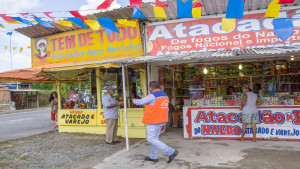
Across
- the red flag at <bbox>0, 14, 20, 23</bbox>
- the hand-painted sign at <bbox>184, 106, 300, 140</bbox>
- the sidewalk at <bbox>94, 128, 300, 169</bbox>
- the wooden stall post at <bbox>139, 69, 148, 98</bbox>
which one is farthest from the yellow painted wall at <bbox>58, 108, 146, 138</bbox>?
the red flag at <bbox>0, 14, 20, 23</bbox>

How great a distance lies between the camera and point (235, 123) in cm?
683

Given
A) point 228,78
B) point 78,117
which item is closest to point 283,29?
point 228,78

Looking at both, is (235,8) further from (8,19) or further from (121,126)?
(8,19)

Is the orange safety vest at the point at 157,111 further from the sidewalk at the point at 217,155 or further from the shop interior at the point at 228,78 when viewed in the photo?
the shop interior at the point at 228,78

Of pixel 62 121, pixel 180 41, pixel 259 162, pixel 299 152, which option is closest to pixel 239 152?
pixel 259 162

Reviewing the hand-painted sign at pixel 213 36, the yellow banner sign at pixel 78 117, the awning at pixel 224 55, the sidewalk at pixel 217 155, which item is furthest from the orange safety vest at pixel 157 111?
the yellow banner sign at pixel 78 117

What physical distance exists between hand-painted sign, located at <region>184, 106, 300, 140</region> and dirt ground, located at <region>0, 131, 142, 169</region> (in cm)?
206

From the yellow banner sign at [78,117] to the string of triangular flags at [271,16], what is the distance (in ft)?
18.0

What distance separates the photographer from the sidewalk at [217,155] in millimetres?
4762

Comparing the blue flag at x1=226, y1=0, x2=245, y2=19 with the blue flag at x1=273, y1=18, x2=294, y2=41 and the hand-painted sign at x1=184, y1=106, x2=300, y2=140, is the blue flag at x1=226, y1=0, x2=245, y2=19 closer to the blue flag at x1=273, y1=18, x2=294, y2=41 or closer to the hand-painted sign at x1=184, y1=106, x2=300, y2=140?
the blue flag at x1=273, y1=18, x2=294, y2=41

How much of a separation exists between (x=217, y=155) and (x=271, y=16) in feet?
11.0

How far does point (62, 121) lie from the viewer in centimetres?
935

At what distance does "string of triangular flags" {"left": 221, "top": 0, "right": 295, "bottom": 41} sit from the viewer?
16.6 feet

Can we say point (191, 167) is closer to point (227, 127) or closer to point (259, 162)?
point (259, 162)
